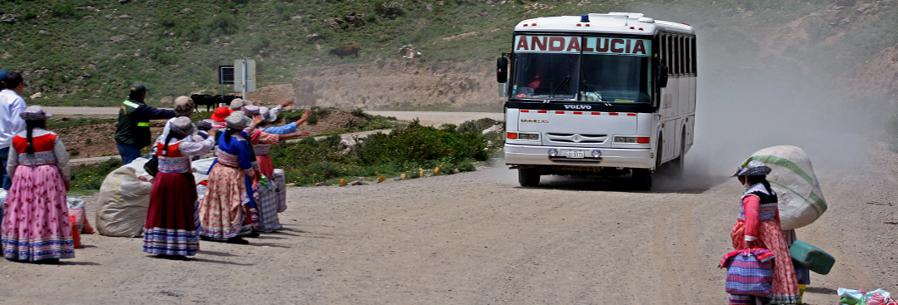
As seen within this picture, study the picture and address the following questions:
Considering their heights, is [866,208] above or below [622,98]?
below

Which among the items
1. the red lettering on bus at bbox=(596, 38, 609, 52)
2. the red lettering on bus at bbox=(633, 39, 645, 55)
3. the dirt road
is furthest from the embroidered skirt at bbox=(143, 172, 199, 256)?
the red lettering on bus at bbox=(633, 39, 645, 55)

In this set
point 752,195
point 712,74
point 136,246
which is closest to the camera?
point 752,195

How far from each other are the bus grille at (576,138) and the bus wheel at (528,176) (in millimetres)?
1227

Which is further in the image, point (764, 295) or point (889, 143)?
point (889, 143)

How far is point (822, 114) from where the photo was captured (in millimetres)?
43188

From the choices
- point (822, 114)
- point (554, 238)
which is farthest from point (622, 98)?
point (822, 114)

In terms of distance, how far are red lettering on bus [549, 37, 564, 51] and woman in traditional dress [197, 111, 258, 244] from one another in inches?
297

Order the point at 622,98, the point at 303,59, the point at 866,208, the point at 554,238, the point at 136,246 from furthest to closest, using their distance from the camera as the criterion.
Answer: the point at 303,59 → the point at 622,98 → the point at 866,208 → the point at 554,238 → the point at 136,246

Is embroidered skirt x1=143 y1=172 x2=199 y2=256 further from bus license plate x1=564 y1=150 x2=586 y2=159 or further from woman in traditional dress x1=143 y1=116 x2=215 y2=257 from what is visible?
bus license plate x1=564 y1=150 x2=586 y2=159

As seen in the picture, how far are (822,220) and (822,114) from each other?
3097 centimetres

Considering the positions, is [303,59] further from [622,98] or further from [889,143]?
[622,98]

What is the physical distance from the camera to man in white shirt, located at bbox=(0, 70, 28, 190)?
983 centimetres

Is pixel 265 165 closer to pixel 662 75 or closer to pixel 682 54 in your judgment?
pixel 662 75

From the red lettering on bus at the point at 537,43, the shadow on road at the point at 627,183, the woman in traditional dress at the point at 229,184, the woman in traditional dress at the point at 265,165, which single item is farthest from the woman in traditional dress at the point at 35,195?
the shadow on road at the point at 627,183
